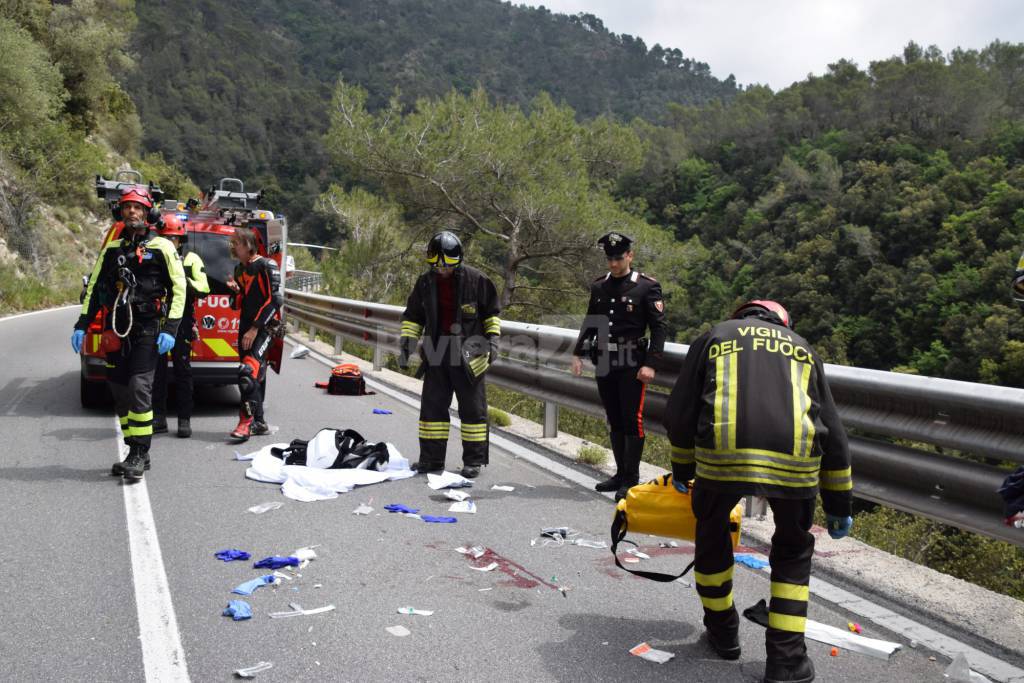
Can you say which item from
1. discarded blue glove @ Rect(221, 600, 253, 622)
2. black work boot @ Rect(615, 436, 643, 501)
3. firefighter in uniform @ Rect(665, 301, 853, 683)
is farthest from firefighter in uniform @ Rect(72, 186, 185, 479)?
firefighter in uniform @ Rect(665, 301, 853, 683)

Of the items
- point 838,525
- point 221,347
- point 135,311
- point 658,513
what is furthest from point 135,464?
point 838,525

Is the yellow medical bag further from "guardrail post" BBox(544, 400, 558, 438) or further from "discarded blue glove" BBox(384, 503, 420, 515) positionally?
"guardrail post" BBox(544, 400, 558, 438)

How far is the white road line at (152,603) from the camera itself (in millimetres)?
3270

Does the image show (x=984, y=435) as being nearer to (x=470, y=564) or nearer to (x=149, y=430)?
(x=470, y=564)

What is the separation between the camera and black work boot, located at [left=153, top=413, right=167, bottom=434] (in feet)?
26.2

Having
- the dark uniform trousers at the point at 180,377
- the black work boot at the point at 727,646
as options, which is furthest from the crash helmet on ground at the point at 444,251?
the black work boot at the point at 727,646

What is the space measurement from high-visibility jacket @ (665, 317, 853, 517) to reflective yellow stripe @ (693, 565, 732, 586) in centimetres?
39

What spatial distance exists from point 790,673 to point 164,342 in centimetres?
486

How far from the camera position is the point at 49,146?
37.3 metres

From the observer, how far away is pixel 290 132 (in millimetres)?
141250

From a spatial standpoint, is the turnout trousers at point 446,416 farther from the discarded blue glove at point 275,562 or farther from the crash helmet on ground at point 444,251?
the discarded blue glove at point 275,562

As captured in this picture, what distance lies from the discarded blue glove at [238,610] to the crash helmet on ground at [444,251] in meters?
3.33

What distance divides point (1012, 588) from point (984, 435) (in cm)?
284


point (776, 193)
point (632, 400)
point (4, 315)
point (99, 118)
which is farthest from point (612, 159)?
point (776, 193)
